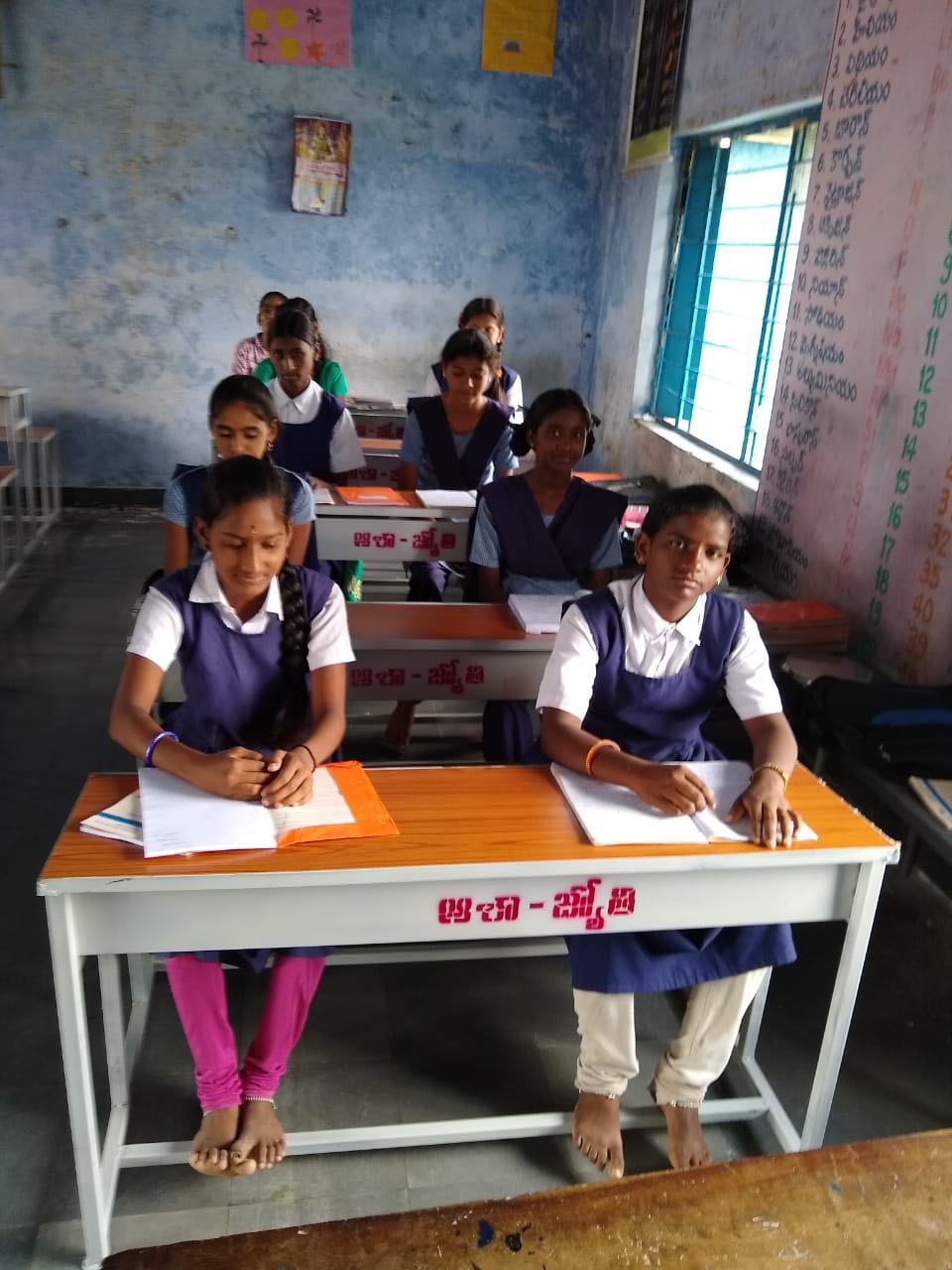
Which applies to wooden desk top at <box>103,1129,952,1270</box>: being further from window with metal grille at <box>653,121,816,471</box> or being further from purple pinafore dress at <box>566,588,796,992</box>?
window with metal grille at <box>653,121,816,471</box>

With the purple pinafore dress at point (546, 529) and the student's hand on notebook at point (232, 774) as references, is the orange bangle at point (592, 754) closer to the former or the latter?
the student's hand on notebook at point (232, 774)

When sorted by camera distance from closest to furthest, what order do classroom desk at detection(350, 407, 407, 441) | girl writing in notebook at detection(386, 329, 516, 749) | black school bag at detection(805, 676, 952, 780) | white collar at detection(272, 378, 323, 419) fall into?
black school bag at detection(805, 676, 952, 780) < girl writing in notebook at detection(386, 329, 516, 749) < white collar at detection(272, 378, 323, 419) < classroom desk at detection(350, 407, 407, 441)

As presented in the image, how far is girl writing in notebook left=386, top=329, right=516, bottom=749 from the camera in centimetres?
336

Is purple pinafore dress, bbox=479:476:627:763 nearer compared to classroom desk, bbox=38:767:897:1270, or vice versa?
classroom desk, bbox=38:767:897:1270

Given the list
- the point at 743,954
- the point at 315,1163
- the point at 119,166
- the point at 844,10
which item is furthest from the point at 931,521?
the point at 119,166

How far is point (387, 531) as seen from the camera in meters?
3.08

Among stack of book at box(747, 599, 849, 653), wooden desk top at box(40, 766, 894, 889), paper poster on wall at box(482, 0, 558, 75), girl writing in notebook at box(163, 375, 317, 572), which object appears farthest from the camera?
paper poster on wall at box(482, 0, 558, 75)

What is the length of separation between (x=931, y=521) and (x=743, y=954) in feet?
4.93

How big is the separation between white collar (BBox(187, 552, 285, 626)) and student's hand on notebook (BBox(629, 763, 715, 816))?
2.20 ft

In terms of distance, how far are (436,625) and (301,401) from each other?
154 cm

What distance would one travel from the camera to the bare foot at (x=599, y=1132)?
1603 millimetres

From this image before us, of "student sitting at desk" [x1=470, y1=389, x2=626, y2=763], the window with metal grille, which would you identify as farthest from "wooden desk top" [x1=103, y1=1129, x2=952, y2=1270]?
the window with metal grille

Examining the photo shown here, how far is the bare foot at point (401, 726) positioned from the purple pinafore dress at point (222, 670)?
1335 mm

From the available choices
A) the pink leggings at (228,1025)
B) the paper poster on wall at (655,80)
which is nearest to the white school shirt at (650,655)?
the pink leggings at (228,1025)
